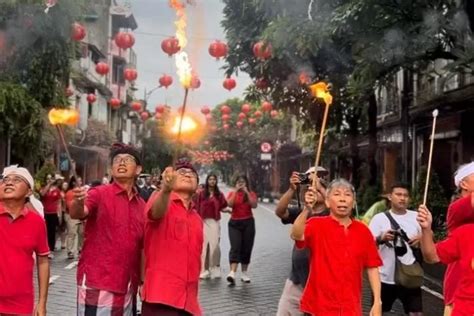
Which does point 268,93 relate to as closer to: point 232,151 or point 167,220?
point 167,220

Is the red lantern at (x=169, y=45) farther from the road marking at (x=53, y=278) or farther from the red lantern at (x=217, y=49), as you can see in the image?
the road marking at (x=53, y=278)

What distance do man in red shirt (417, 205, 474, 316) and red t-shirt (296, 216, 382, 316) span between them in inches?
15.3

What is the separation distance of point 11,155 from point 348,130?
10012mm

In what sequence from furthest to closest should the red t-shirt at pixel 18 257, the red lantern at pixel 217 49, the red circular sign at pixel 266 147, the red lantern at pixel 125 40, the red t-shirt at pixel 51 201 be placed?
the red circular sign at pixel 266 147 < the red t-shirt at pixel 51 201 < the red lantern at pixel 125 40 < the red lantern at pixel 217 49 < the red t-shirt at pixel 18 257

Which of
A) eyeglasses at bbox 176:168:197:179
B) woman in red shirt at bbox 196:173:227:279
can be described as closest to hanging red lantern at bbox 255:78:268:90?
woman in red shirt at bbox 196:173:227:279

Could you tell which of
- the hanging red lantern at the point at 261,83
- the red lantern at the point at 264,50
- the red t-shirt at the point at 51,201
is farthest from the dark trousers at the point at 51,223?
the hanging red lantern at the point at 261,83

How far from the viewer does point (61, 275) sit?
36.5 ft

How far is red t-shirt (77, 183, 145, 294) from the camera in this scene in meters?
4.55

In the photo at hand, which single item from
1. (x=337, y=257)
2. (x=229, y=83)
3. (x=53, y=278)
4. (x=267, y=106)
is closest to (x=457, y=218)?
(x=337, y=257)

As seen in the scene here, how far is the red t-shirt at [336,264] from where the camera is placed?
4527 mm

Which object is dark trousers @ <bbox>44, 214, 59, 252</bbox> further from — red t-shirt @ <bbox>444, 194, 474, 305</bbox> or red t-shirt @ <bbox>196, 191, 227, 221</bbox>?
red t-shirt @ <bbox>444, 194, 474, 305</bbox>

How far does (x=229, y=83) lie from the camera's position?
55.8ft

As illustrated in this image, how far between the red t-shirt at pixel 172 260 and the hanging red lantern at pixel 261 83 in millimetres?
12241

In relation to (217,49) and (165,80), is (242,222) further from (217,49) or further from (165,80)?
(165,80)
